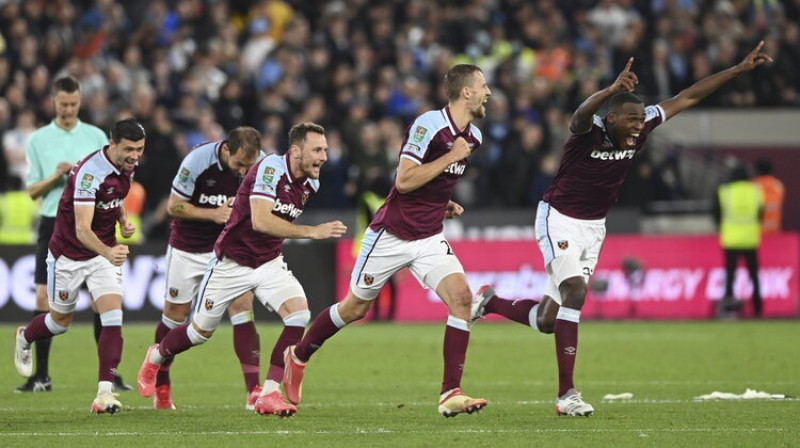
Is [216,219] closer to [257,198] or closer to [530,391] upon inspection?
[257,198]

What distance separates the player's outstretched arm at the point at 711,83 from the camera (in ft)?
35.4

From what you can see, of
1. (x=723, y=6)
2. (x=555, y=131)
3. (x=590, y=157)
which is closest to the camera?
(x=590, y=157)

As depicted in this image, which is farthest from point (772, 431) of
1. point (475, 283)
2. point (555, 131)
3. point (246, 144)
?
point (555, 131)

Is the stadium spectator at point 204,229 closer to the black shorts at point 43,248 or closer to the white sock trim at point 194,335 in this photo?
the white sock trim at point 194,335

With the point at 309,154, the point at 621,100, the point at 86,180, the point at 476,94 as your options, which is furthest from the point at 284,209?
the point at 621,100

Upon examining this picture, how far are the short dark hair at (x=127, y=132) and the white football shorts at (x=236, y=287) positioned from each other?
43.1 inches

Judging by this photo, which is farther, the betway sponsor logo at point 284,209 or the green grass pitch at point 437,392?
the betway sponsor logo at point 284,209

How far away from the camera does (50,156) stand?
12.8m

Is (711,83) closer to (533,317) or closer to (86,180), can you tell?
(533,317)

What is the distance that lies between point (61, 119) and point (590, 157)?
15.2 feet

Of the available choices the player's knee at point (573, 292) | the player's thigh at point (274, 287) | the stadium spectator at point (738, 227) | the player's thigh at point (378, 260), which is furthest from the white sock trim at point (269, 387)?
the stadium spectator at point (738, 227)

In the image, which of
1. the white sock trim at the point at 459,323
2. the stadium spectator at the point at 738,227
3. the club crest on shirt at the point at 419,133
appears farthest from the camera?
the stadium spectator at the point at 738,227

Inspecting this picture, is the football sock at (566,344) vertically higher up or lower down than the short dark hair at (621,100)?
lower down

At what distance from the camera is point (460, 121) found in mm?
10414
